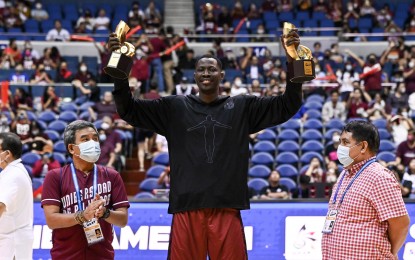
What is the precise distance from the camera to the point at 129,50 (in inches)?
200

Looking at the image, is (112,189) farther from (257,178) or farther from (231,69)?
(231,69)

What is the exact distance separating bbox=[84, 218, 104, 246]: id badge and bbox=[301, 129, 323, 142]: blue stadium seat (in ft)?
33.6

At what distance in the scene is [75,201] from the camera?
228 inches

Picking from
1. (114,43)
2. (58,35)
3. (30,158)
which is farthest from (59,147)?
(114,43)

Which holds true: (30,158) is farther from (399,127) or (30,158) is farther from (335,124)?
(399,127)

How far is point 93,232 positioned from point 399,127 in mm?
10807

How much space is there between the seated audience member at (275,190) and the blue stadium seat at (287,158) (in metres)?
1.94

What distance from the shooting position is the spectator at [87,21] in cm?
2350

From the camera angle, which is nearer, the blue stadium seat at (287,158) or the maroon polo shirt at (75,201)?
the maroon polo shirt at (75,201)

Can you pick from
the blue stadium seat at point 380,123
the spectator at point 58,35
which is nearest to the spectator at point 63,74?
the spectator at point 58,35

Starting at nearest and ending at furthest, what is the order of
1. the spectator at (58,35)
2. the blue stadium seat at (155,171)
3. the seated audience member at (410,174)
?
the seated audience member at (410,174) < the blue stadium seat at (155,171) < the spectator at (58,35)

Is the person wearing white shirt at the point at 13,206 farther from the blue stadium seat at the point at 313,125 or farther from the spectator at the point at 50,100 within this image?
the spectator at the point at 50,100

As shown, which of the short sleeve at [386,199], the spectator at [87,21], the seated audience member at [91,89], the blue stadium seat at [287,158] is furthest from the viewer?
the spectator at [87,21]

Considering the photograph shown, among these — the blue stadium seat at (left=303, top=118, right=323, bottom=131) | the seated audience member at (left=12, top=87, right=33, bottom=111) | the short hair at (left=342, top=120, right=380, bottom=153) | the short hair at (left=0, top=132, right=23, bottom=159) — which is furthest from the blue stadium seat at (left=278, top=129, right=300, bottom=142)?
the short hair at (left=342, top=120, right=380, bottom=153)
